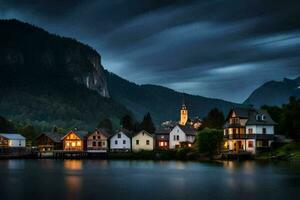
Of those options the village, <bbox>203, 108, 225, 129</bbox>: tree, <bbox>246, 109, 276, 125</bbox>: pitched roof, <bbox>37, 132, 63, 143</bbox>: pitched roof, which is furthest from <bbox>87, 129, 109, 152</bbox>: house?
<bbox>246, 109, 276, 125</bbox>: pitched roof

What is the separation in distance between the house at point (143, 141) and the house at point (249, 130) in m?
25.2

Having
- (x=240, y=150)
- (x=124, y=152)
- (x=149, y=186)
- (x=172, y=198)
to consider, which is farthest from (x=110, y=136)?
(x=172, y=198)

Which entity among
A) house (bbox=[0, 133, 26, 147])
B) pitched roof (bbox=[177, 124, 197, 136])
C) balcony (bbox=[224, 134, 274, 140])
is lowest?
house (bbox=[0, 133, 26, 147])

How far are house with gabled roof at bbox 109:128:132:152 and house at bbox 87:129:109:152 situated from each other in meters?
2.14

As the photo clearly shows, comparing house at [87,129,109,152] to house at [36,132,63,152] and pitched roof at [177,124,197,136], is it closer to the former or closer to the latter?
house at [36,132,63,152]

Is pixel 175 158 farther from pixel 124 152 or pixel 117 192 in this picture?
pixel 117 192

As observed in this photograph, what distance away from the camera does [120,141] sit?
134 m

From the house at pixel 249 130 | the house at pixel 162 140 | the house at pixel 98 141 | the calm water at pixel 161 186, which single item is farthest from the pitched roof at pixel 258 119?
the house at pixel 98 141

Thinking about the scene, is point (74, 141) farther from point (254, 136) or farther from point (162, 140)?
point (254, 136)

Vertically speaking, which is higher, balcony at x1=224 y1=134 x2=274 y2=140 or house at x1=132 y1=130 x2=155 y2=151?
balcony at x1=224 y1=134 x2=274 y2=140

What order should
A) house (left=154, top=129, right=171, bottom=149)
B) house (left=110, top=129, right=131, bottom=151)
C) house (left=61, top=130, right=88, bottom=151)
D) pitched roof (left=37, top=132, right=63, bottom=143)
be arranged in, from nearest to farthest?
house (left=154, top=129, right=171, bottom=149) → house (left=110, top=129, right=131, bottom=151) → house (left=61, top=130, right=88, bottom=151) → pitched roof (left=37, top=132, right=63, bottom=143)

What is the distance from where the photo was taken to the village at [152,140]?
109m

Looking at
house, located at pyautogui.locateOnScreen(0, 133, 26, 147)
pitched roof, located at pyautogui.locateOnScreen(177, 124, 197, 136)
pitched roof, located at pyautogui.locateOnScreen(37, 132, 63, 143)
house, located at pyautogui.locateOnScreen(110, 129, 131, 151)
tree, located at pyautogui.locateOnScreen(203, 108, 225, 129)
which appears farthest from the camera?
pitched roof, located at pyautogui.locateOnScreen(37, 132, 63, 143)

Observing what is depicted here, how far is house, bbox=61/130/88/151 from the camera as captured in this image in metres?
140
